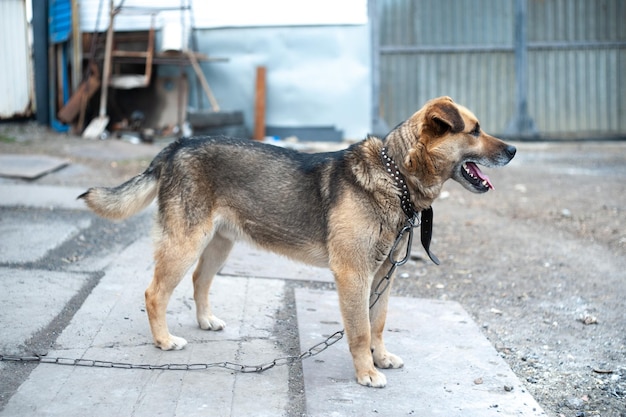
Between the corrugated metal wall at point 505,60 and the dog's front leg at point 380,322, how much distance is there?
9849 mm

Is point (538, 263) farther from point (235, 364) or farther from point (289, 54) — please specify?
point (289, 54)

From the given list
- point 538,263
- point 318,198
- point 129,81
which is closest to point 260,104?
point 129,81

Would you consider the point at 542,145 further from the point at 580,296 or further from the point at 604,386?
the point at 604,386

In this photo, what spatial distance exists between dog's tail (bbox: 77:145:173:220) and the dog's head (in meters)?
1.47

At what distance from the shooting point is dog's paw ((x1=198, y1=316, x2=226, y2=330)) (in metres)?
4.83

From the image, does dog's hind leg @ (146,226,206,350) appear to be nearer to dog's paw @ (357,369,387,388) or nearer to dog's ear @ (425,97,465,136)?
dog's paw @ (357,369,387,388)

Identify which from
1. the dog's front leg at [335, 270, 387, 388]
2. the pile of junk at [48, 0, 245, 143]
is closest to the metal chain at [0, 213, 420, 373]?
the dog's front leg at [335, 270, 387, 388]

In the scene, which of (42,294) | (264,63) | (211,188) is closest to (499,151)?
(211,188)

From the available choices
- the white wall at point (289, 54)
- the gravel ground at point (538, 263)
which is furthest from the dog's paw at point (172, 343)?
the white wall at point (289, 54)

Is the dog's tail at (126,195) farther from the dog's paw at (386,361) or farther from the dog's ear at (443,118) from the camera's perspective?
the dog's paw at (386,361)

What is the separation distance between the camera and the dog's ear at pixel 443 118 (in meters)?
4.07

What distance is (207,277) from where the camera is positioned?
191 inches

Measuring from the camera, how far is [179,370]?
422 centimetres

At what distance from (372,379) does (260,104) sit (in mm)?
9784
